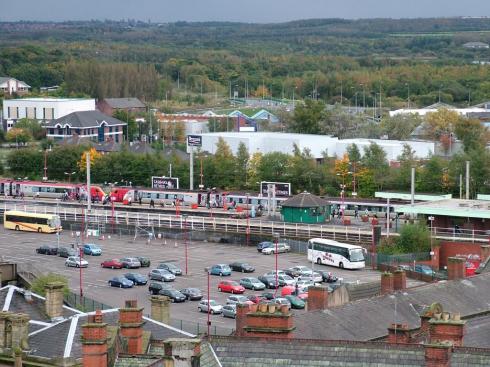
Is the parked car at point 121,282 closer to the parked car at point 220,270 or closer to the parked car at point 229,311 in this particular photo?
the parked car at point 220,270

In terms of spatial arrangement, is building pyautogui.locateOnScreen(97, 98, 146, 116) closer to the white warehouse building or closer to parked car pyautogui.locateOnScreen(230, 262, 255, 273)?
the white warehouse building

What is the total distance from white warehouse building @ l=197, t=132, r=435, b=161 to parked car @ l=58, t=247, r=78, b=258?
39.9 metres

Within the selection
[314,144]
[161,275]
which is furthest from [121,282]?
[314,144]

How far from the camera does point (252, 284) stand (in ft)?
205

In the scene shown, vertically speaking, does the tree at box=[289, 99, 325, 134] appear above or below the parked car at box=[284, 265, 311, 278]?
above

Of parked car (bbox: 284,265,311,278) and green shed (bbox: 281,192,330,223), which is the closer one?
parked car (bbox: 284,265,311,278)

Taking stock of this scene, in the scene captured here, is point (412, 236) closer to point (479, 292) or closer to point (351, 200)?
point (351, 200)

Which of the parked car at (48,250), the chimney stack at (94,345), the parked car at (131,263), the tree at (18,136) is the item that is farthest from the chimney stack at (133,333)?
the tree at (18,136)

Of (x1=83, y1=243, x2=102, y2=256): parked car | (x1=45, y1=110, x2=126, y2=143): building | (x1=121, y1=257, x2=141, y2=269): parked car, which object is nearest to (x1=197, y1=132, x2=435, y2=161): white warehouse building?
(x1=45, y1=110, x2=126, y2=143): building

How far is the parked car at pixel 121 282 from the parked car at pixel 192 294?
3.67 metres

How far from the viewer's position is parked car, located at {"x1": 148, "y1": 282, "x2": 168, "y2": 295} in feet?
200

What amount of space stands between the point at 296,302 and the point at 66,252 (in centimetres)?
1995

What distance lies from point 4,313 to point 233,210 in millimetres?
57247

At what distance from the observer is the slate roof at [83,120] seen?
5536 inches
